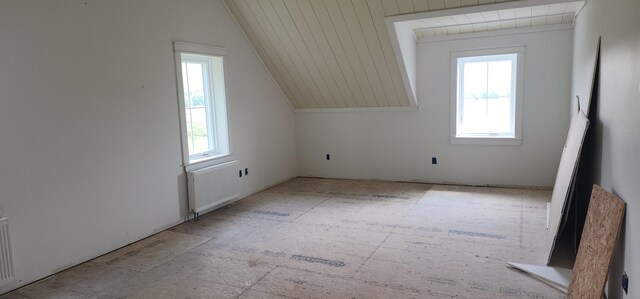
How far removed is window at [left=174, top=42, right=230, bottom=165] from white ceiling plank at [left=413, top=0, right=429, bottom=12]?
7.19 ft

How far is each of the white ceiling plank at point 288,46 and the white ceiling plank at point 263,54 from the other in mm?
312

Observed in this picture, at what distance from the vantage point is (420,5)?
13.7ft

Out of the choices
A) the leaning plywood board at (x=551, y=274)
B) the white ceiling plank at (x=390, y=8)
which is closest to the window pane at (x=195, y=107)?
the white ceiling plank at (x=390, y=8)

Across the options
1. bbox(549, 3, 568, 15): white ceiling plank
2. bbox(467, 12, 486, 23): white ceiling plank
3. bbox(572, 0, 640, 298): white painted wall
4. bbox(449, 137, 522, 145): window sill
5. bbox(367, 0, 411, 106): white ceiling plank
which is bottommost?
bbox(449, 137, 522, 145): window sill

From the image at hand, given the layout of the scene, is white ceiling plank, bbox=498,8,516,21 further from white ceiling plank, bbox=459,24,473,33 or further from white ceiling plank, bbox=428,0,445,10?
white ceiling plank, bbox=428,0,445,10

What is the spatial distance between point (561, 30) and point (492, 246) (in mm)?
3058

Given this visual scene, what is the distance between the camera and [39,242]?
3094mm

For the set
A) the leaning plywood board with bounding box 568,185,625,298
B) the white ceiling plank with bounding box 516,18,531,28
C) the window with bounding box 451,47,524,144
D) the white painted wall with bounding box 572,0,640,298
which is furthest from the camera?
the window with bounding box 451,47,524,144

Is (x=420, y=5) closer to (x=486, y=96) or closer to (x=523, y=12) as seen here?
(x=523, y=12)

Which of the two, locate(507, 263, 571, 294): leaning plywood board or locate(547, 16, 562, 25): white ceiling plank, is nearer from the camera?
locate(507, 263, 571, 294): leaning plywood board

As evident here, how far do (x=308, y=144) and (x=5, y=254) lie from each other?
4.39 meters

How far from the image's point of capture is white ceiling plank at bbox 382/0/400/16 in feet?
13.8

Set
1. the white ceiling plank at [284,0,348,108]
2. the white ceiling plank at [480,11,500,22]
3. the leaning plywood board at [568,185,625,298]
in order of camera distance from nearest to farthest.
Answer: the leaning plywood board at [568,185,625,298]
the white ceiling plank at [480,11,500,22]
the white ceiling plank at [284,0,348,108]

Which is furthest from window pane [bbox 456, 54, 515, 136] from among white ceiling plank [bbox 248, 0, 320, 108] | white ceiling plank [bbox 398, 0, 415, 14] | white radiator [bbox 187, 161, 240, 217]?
white radiator [bbox 187, 161, 240, 217]
